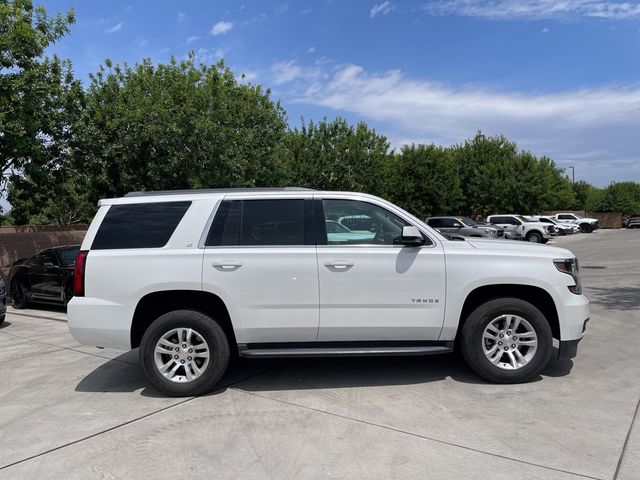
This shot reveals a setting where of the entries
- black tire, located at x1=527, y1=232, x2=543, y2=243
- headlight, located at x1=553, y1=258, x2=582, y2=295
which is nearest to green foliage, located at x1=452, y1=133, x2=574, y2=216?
black tire, located at x1=527, y1=232, x2=543, y2=243

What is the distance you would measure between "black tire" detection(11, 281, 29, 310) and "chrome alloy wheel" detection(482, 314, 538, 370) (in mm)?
10053

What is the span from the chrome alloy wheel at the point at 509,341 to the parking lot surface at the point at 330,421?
268 mm

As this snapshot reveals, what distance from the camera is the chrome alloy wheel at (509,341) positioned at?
16.8ft

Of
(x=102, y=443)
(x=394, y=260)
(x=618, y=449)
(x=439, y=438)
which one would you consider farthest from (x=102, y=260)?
(x=618, y=449)

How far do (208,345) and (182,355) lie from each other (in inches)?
A: 11.1

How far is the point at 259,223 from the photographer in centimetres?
516

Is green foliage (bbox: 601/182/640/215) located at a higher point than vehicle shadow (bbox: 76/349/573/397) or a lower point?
higher

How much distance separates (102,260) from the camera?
5023 mm

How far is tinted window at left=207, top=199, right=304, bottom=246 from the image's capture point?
5.10 metres

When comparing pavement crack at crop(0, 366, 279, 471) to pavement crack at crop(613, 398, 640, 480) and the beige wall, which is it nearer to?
pavement crack at crop(613, 398, 640, 480)

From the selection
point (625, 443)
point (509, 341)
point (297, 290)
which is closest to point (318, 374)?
point (297, 290)

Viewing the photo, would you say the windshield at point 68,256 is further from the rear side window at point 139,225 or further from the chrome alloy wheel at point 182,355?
the chrome alloy wheel at point 182,355

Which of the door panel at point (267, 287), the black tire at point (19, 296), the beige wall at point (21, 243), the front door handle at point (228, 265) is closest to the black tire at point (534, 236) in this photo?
the beige wall at point (21, 243)

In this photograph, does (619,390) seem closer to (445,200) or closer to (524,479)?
(524,479)
